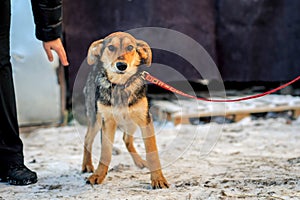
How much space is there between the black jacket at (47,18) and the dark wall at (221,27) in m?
1.23

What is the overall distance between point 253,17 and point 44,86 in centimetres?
156

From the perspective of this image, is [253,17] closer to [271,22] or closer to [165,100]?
[271,22]

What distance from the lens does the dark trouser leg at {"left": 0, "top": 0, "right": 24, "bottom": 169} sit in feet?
6.92

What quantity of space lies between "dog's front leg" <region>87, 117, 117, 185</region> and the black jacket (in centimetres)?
43

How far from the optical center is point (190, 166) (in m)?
2.47

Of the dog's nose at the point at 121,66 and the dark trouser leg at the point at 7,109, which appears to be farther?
the dark trouser leg at the point at 7,109

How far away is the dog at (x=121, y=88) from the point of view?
1.98 metres

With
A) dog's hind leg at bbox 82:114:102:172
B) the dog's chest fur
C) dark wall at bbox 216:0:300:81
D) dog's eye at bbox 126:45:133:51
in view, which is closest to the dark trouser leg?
dog's hind leg at bbox 82:114:102:172

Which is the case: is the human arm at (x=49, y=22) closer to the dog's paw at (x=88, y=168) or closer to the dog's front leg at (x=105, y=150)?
the dog's front leg at (x=105, y=150)

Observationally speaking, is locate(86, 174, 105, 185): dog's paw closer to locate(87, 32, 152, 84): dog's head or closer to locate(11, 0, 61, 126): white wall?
locate(87, 32, 152, 84): dog's head

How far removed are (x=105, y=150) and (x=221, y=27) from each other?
171cm

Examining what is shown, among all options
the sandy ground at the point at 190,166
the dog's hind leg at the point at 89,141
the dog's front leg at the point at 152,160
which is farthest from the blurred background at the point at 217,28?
the dog's front leg at the point at 152,160

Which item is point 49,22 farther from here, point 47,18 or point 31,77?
point 31,77

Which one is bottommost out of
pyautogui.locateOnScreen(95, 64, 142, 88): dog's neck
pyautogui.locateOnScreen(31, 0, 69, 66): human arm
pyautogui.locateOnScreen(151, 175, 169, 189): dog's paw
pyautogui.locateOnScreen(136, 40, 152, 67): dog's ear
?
pyautogui.locateOnScreen(151, 175, 169, 189): dog's paw
